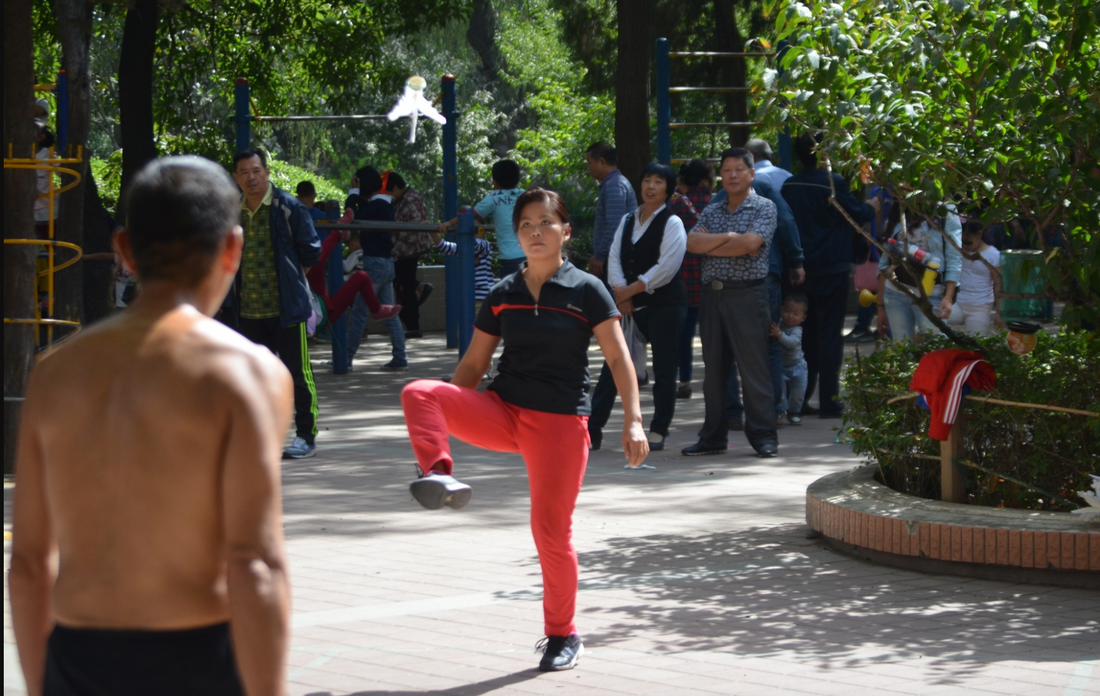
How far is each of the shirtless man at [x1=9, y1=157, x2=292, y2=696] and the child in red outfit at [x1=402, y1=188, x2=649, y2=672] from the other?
2.26m

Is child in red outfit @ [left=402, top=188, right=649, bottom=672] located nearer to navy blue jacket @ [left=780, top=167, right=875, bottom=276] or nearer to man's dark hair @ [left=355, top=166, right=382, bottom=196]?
navy blue jacket @ [left=780, top=167, right=875, bottom=276]

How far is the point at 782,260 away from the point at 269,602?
8448 millimetres

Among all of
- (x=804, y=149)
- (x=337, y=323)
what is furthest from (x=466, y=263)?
(x=804, y=149)

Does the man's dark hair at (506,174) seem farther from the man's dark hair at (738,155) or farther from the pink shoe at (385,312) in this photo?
the man's dark hair at (738,155)

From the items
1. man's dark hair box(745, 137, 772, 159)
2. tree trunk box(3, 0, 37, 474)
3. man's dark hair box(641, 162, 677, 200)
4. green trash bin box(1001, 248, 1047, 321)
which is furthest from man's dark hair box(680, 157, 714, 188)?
tree trunk box(3, 0, 37, 474)

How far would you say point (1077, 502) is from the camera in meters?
6.14

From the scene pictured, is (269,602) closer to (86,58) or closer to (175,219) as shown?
(175,219)

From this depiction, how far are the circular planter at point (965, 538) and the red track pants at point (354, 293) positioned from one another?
781 centimetres

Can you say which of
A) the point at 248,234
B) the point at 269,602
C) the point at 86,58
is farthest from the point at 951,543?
the point at 86,58

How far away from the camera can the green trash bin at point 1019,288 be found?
637 centimetres

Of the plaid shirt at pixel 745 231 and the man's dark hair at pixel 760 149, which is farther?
the man's dark hair at pixel 760 149

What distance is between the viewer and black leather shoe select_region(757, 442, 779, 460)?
9.20m

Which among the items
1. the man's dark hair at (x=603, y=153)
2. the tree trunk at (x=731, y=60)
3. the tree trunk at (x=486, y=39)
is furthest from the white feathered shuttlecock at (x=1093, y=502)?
the tree trunk at (x=486, y=39)

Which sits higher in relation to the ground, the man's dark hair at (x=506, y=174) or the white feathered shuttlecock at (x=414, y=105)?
the white feathered shuttlecock at (x=414, y=105)
